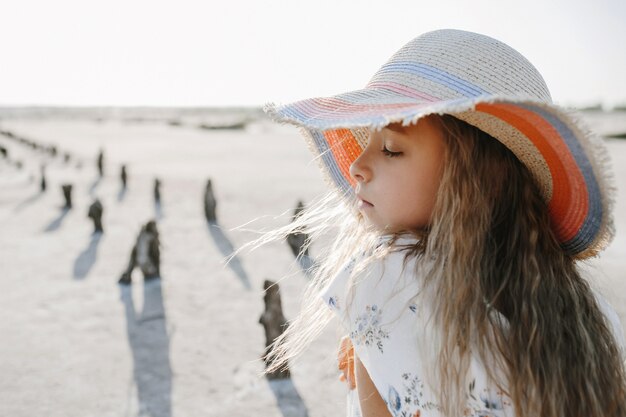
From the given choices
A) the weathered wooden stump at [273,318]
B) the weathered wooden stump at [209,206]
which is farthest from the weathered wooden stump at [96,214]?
the weathered wooden stump at [273,318]

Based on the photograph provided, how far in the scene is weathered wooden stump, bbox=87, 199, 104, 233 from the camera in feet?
31.2

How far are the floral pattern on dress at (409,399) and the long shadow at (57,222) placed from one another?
10219mm

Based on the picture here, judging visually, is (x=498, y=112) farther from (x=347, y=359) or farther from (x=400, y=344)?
(x=347, y=359)

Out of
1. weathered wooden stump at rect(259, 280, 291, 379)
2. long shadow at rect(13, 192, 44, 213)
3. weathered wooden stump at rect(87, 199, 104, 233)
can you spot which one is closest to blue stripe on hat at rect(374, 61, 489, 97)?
weathered wooden stump at rect(259, 280, 291, 379)

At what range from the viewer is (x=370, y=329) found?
124cm

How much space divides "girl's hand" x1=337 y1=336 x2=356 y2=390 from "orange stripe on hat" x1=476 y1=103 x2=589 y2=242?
76 cm

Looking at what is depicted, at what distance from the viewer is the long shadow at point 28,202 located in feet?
39.0

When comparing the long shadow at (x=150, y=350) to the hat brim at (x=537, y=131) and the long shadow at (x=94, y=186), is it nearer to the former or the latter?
the hat brim at (x=537, y=131)

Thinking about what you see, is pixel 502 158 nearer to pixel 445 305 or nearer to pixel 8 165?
pixel 445 305

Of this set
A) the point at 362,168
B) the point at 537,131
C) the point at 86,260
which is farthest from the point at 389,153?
the point at 86,260

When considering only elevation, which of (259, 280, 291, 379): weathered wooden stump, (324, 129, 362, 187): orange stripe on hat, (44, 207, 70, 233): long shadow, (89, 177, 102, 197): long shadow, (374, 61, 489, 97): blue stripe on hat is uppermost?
(374, 61, 489, 97): blue stripe on hat

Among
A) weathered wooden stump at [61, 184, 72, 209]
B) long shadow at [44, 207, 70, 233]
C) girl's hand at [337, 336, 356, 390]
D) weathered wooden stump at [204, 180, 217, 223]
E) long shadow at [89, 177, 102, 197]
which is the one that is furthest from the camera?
long shadow at [89, 177, 102, 197]

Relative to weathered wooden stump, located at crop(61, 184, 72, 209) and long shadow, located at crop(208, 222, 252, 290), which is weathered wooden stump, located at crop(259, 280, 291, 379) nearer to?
long shadow, located at crop(208, 222, 252, 290)

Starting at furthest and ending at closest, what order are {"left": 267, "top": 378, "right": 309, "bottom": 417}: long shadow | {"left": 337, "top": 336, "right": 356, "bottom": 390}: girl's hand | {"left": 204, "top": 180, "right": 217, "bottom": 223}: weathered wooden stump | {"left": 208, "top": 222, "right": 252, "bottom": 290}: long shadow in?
{"left": 204, "top": 180, "right": 217, "bottom": 223}: weathered wooden stump
{"left": 208, "top": 222, "right": 252, "bottom": 290}: long shadow
{"left": 267, "top": 378, "right": 309, "bottom": 417}: long shadow
{"left": 337, "top": 336, "right": 356, "bottom": 390}: girl's hand
